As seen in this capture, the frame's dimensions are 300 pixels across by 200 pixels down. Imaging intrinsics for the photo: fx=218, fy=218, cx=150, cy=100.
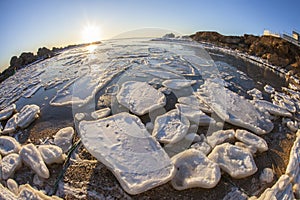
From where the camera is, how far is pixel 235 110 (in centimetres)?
291

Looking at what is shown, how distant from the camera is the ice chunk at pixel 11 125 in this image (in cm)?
276

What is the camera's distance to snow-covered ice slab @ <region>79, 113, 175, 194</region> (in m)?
1.77

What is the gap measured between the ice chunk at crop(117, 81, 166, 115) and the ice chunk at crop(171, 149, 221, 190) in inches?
38.0

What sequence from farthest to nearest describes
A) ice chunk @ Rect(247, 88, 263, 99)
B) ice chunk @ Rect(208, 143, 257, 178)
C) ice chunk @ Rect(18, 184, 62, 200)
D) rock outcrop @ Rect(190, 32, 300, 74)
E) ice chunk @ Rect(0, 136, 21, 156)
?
rock outcrop @ Rect(190, 32, 300, 74)
ice chunk @ Rect(247, 88, 263, 99)
ice chunk @ Rect(0, 136, 21, 156)
ice chunk @ Rect(208, 143, 257, 178)
ice chunk @ Rect(18, 184, 62, 200)

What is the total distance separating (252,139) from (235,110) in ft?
1.94

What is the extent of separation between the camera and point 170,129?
2.41 meters

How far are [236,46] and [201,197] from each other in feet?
25.7

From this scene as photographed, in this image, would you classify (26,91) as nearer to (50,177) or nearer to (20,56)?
(50,177)

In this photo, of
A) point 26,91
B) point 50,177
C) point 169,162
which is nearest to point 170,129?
point 169,162

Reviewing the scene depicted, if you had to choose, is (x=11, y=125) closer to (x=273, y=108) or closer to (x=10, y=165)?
(x=10, y=165)

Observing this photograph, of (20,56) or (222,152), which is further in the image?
(20,56)

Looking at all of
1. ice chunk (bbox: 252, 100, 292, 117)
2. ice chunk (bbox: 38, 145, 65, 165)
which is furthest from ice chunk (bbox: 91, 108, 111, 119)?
ice chunk (bbox: 252, 100, 292, 117)

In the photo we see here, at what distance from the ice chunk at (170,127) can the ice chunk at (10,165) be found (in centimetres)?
136

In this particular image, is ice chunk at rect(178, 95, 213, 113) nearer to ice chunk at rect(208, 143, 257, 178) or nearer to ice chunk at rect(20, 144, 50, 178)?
ice chunk at rect(208, 143, 257, 178)
